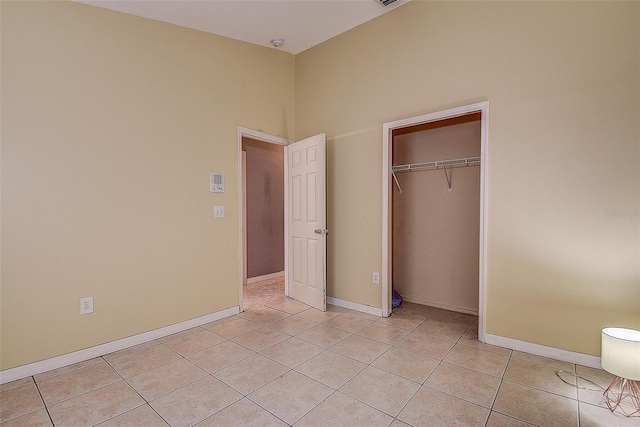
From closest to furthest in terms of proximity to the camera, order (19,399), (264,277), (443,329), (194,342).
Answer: (19,399) → (194,342) → (443,329) → (264,277)

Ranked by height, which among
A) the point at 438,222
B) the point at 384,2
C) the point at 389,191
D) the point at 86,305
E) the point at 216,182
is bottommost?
the point at 86,305

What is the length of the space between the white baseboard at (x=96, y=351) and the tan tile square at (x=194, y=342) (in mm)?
164

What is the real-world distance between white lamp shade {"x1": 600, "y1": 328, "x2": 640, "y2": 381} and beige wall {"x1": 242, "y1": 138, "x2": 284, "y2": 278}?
4.29m

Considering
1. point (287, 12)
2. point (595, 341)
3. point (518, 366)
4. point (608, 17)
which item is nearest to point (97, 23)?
point (287, 12)

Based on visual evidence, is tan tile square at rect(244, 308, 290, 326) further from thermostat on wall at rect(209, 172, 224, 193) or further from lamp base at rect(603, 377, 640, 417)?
lamp base at rect(603, 377, 640, 417)

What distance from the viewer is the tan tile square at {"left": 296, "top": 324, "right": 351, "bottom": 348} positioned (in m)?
2.74

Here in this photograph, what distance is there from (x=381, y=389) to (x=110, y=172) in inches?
107

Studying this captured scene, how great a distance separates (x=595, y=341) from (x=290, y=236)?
3.08 meters

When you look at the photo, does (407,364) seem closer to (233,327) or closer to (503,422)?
(503,422)

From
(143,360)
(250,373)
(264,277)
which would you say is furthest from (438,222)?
(143,360)

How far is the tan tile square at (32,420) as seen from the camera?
5.60 feet

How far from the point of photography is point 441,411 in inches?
70.7

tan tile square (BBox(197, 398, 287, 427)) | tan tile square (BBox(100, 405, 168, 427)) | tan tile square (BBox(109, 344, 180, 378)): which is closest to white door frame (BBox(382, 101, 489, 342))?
tan tile square (BBox(197, 398, 287, 427))

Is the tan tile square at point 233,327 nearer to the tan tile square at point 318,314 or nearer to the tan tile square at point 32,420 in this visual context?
the tan tile square at point 318,314
